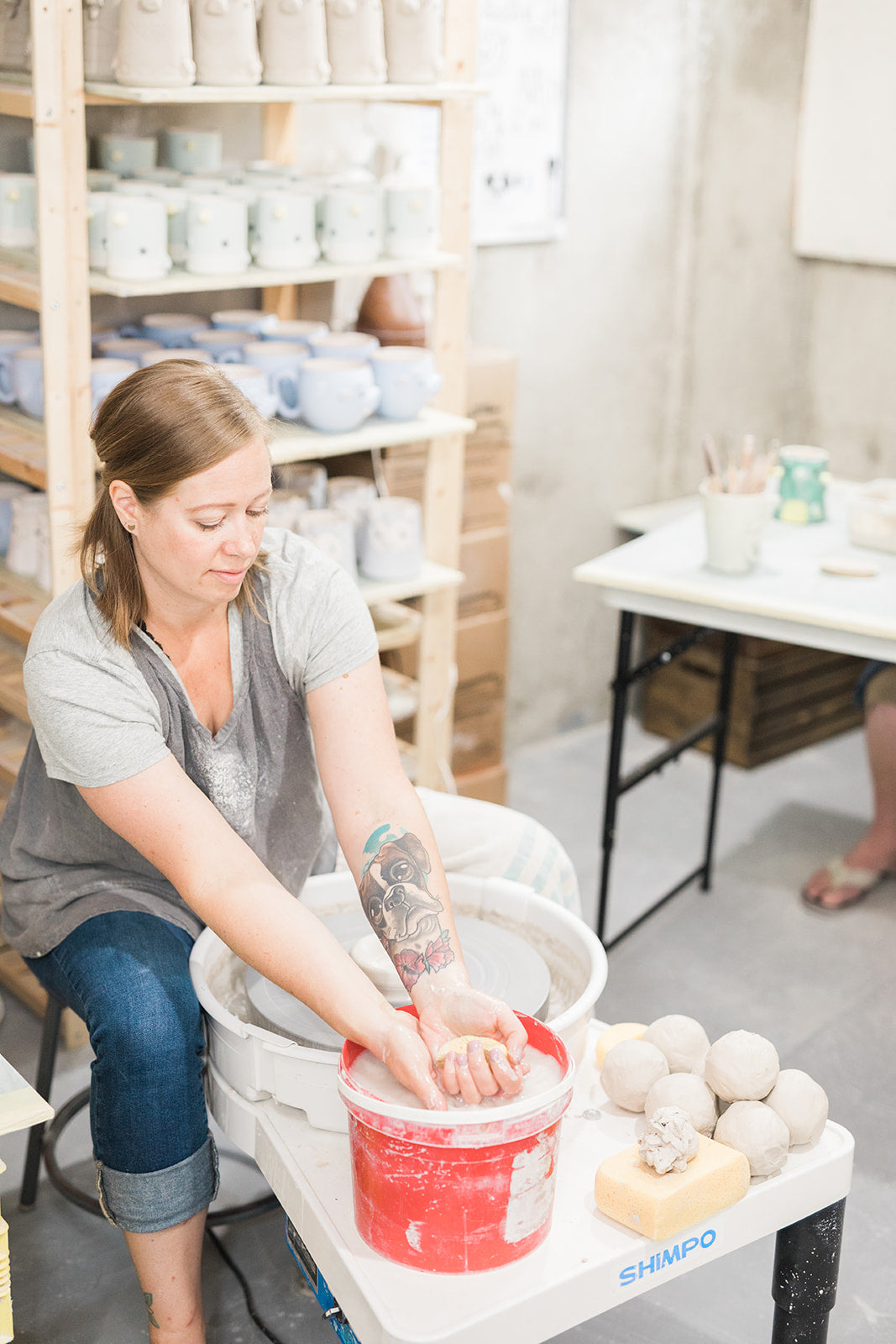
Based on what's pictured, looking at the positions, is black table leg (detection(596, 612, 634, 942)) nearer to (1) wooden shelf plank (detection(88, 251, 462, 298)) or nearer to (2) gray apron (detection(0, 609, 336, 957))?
(1) wooden shelf plank (detection(88, 251, 462, 298))

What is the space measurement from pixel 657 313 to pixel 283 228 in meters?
1.65

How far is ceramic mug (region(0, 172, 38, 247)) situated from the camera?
2.20 meters

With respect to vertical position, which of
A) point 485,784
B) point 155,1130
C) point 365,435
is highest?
point 365,435

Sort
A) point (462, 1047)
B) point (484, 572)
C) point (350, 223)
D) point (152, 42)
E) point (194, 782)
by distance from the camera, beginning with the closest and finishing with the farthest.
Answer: point (462, 1047)
point (194, 782)
point (152, 42)
point (350, 223)
point (484, 572)

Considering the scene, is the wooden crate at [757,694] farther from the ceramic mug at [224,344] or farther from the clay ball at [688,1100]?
the clay ball at [688,1100]

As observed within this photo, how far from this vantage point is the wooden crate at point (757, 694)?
3.59 m

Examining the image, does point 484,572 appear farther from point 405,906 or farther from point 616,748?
point 405,906

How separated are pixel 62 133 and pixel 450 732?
5.10ft

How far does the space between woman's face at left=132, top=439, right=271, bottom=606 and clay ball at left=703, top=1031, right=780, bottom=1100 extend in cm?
73

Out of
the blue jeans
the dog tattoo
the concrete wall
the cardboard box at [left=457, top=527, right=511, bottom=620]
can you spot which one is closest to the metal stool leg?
the blue jeans

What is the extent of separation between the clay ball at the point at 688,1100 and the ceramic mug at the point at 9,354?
4.99 feet

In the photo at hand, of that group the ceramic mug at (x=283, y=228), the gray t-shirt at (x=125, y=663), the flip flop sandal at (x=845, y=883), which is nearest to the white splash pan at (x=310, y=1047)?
the gray t-shirt at (x=125, y=663)

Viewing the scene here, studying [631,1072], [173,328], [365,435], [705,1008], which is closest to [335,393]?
[365,435]

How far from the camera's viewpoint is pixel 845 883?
300 centimetres
